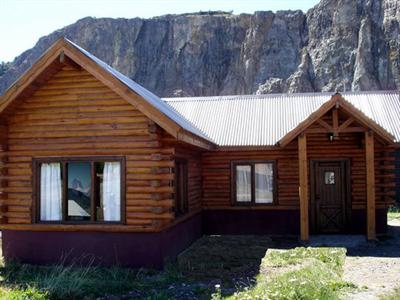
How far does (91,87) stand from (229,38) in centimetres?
5512

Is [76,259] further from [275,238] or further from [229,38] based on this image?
[229,38]

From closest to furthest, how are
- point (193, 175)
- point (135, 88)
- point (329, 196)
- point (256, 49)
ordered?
point (135, 88)
point (193, 175)
point (329, 196)
point (256, 49)

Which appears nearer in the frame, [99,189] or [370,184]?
[99,189]

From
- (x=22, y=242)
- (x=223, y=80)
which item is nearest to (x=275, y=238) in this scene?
(x=22, y=242)

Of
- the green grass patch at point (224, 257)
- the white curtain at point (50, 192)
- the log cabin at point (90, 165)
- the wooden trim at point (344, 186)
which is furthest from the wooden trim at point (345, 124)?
the white curtain at point (50, 192)

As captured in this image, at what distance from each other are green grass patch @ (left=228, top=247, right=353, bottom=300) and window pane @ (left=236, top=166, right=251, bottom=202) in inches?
125

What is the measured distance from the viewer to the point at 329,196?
51.7 ft

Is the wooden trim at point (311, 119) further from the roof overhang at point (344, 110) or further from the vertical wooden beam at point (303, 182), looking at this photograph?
the vertical wooden beam at point (303, 182)

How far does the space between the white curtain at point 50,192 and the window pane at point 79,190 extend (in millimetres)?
254

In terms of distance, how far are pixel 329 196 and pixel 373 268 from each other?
5.38 m

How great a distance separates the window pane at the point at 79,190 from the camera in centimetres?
1096

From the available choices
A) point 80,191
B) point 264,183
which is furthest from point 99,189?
point 264,183

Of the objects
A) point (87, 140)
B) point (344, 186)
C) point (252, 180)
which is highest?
point (87, 140)

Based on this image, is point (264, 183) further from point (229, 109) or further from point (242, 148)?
point (229, 109)
